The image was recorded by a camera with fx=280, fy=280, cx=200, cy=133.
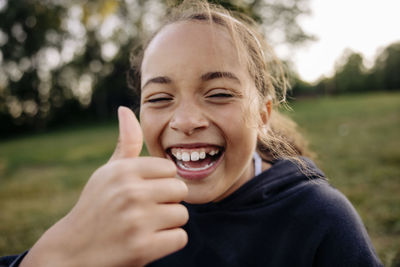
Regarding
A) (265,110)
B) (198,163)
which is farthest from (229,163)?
(265,110)

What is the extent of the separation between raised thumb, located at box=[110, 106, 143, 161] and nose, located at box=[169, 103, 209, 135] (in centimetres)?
54

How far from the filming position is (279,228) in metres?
1.49

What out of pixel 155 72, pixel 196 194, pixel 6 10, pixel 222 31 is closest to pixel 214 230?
pixel 196 194

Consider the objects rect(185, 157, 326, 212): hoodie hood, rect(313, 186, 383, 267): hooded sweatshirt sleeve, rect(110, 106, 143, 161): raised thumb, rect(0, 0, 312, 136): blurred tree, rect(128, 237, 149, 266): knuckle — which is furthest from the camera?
rect(0, 0, 312, 136): blurred tree

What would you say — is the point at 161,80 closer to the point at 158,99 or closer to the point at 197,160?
the point at 158,99

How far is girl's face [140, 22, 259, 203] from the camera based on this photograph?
135 cm

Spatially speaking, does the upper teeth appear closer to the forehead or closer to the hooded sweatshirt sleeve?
the forehead

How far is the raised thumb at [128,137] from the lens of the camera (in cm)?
78

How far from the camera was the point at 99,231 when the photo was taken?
695mm

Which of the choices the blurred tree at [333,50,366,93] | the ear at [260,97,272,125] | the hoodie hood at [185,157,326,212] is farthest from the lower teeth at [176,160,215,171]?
the blurred tree at [333,50,366,93]

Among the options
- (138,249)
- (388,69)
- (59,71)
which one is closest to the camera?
(138,249)

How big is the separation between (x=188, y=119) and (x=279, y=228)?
762 millimetres

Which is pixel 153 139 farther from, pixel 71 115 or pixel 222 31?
pixel 71 115

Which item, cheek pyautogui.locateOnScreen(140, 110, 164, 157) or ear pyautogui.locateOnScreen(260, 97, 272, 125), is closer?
cheek pyautogui.locateOnScreen(140, 110, 164, 157)
